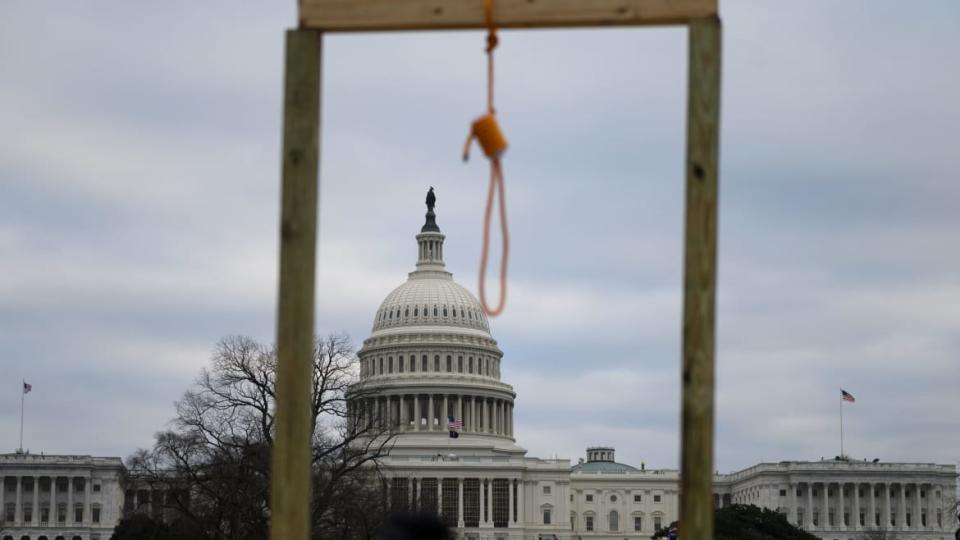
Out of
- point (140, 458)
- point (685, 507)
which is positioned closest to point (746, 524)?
point (140, 458)

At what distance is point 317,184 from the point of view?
11.4m

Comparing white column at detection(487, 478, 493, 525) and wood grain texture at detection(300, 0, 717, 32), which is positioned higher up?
white column at detection(487, 478, 493, 525)

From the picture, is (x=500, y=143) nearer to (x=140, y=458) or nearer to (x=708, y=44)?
(x=708, y=44)

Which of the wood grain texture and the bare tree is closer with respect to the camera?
the wood grain texture

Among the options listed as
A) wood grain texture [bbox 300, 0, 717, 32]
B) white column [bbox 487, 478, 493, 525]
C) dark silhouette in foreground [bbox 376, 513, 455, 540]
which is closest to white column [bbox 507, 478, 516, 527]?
white column [bbox 487, 478, 493, 525]

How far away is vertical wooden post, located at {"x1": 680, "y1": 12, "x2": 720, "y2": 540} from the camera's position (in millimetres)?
10953

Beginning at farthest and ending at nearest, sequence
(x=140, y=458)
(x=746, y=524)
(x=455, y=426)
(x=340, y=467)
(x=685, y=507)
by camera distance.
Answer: (x=455, y=426)
(x=746, y=524)
(x=140, y=458)
(x=340, y=467)
(x=685, y=507)

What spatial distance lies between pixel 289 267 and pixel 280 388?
2.53 feet

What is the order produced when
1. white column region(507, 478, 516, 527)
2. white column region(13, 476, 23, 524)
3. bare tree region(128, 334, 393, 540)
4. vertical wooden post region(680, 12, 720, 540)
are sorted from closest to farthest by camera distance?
vertical wooden post region(680, 12, 720, 540), bare tree region(128, 334, 393, 540), white column region(507, 478, 516, 527), white column region(13, 476, 23, 524)

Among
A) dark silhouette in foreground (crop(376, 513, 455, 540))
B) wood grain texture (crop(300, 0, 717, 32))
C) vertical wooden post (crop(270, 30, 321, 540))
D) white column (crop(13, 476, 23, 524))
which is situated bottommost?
dark silhouette in foreground (crop(376, 513, 455, 540))

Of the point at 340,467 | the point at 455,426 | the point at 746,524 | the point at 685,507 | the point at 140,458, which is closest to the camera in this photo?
the point at 685,507

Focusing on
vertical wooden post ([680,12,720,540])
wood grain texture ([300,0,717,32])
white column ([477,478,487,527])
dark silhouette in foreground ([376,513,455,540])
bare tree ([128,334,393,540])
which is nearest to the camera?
dark silhouette in foreground ([376,513,455,540])

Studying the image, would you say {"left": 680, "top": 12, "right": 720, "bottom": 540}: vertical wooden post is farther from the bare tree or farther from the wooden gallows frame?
the bare tree

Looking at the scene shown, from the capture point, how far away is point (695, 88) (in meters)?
11.2
